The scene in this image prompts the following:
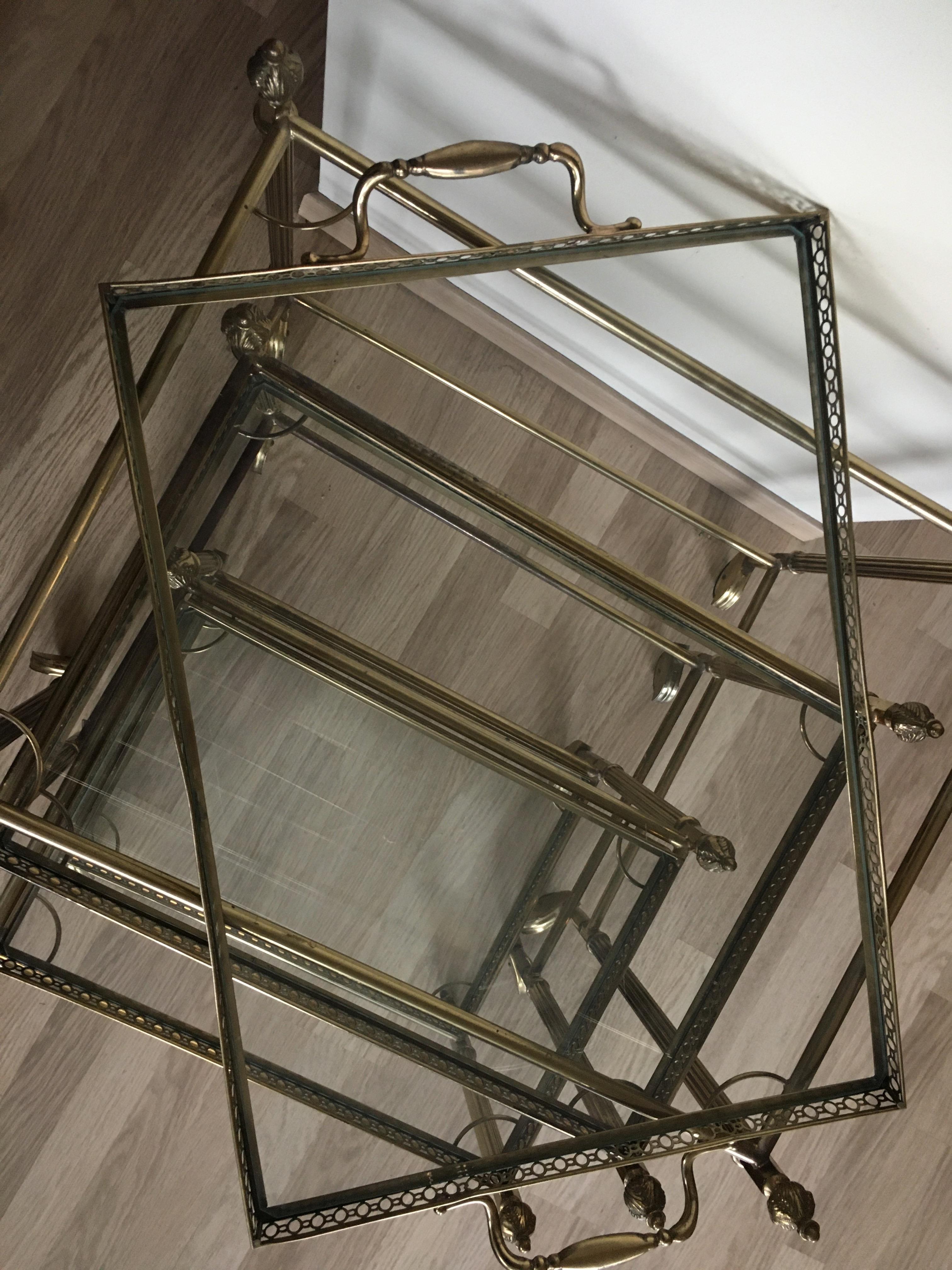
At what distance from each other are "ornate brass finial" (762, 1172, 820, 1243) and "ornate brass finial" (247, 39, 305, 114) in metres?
0.84

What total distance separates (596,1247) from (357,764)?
1.14 ft

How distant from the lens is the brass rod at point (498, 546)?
2.18ft

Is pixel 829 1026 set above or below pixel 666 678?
below

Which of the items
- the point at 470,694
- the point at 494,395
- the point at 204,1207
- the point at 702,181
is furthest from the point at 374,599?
the point at 204,1207

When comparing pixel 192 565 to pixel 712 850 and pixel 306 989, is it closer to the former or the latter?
pixel 306 989

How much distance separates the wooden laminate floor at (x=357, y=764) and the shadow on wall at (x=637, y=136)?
0.74ft

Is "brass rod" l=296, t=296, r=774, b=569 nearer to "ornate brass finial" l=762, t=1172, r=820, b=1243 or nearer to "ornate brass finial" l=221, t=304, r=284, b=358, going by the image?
"ornate brass finial" l=221, t=304, r=284, b=358

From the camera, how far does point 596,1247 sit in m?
0.57

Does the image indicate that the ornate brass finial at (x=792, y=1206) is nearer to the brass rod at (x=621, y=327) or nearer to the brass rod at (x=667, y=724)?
the brass rod at (x=667, y=724)

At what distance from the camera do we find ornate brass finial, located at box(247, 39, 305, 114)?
635mm

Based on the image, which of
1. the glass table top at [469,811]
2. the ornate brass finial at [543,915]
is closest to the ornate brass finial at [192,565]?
the glass table top at [469,811]

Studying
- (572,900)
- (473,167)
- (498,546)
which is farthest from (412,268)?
(572,900)

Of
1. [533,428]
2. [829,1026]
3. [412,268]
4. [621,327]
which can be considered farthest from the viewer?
[533,428]

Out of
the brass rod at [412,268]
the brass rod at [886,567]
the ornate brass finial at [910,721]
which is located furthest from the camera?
the brass rod at [886,567]
